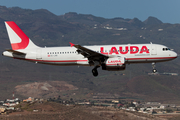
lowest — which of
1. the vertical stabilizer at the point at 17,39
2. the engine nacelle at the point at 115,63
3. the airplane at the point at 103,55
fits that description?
the engine nacelle at the point at 115,63

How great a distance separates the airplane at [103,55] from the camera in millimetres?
56656

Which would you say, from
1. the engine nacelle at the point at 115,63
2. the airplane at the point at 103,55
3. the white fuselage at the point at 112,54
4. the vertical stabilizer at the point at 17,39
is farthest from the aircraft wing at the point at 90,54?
the vertical stabilizer at the point at 17,39

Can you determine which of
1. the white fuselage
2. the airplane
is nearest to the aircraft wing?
the airplane

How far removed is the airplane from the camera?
5666 centimetres

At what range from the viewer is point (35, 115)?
157500 millimetres

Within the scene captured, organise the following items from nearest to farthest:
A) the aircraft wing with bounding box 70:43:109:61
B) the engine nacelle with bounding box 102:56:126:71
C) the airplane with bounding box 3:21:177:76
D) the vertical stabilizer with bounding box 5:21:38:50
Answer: the aircraft wing with bounding box 70:43:109:61 < the engine nacelle with bounding box 102:56:126:71 < the airplane with bounding box 3:21:177:76 < the vertical stabilizer with bounding box 5:21:38:50

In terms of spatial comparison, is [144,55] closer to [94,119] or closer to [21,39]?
[21,39]

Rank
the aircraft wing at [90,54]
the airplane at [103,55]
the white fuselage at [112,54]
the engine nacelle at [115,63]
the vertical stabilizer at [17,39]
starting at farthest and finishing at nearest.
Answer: the vertical stabilizer at [17,39] < the white fuselage at [112,54] < the airplane at [103,55] < the engine nacelle at [115,63] < the aircraft wing at [90,54]

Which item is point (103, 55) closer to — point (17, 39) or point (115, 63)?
point (115, 63)

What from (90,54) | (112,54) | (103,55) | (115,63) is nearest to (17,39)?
(90,54)

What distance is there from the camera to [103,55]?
56.2 meters

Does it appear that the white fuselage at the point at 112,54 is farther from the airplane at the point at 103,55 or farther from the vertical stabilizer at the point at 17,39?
the vertical stabilizer at the point at 17,39

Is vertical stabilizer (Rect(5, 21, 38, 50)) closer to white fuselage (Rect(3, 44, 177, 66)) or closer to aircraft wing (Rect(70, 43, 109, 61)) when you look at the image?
white fuselage (Rect(3, 44, 177, 66))

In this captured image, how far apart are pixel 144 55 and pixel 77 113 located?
4595 inches
